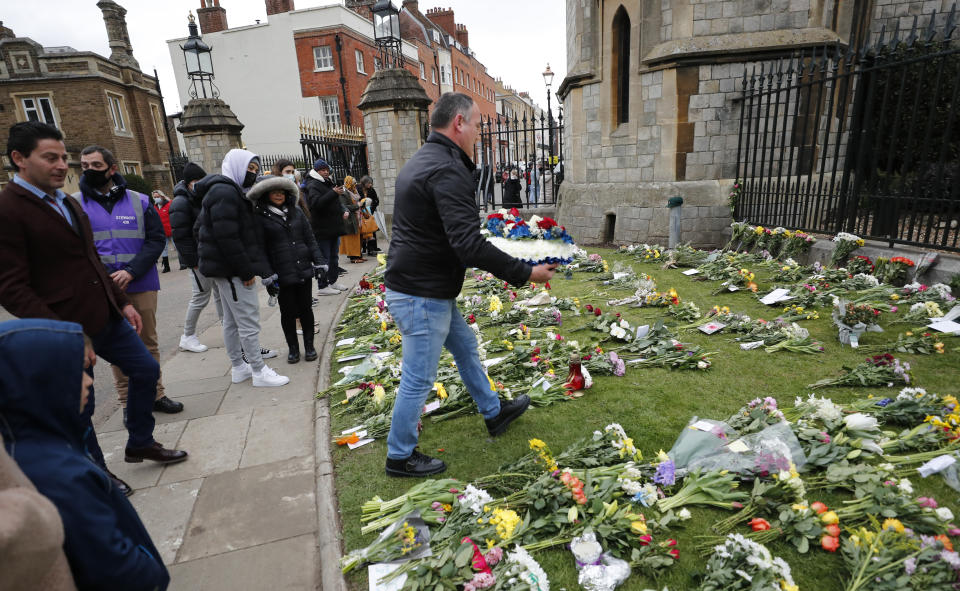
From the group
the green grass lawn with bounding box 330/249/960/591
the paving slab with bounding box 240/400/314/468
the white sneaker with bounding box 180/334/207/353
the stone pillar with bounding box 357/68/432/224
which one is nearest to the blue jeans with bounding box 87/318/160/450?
the paving slab with bounding box 240/400/314/468

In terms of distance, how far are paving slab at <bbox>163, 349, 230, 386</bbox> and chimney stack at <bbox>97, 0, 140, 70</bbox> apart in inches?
1172

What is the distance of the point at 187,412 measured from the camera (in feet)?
15.4

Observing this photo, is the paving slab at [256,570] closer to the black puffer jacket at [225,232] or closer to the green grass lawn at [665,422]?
the green grass lawn at [665,422]

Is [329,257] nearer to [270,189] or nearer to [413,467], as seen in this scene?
[270,189]

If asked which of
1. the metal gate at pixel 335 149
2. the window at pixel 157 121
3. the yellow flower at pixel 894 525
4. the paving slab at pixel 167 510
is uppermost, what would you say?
the window at pixel 157 121

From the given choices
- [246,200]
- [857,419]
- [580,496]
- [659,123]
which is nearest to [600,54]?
[659,123]

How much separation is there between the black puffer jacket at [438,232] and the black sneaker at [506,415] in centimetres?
117

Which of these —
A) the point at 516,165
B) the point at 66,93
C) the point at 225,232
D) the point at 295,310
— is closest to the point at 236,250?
the point at 225,232

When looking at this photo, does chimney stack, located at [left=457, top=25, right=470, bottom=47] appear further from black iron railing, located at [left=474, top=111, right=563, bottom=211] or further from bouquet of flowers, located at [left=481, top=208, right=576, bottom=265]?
bouquet of flowers, located at [left=481, top=208, right=576, bottom=265]

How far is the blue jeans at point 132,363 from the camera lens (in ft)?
11.1

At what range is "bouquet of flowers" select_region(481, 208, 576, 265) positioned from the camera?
3227mm

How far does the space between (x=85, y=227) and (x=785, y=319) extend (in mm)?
6588

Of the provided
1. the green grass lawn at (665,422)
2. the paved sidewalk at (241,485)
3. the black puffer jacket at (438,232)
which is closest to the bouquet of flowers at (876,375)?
the green grass lawn at (665,422)

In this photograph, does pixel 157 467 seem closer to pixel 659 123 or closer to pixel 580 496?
pixel 580 496
